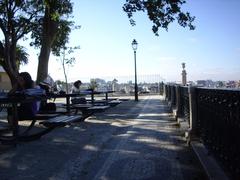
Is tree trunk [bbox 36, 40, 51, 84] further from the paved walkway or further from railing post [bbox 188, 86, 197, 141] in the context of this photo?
railing post [bbox 188, 86, 197, 141]

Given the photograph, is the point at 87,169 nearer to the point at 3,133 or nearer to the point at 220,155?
the point at 220,155

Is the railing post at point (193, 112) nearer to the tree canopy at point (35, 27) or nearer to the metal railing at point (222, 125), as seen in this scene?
the metal railing at point (222, 125)

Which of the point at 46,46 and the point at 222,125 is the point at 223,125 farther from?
the point at 46,46

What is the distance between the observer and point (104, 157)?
25.9 feet

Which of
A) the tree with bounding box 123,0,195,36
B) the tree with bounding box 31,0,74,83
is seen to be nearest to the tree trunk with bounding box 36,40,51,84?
the tree with bounding box 31,0,74,83

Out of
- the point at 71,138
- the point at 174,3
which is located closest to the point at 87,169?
the point at 71,138

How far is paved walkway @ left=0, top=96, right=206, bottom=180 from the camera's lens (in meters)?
6.57

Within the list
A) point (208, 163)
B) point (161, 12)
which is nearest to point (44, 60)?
point (161, 12)

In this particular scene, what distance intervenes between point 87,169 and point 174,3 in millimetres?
6702

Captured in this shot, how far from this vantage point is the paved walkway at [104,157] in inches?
259

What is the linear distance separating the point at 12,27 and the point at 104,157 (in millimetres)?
18016

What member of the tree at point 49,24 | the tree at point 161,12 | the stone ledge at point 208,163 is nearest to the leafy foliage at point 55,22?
the tree at point 49,24

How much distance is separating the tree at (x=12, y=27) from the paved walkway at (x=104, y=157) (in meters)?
12.1

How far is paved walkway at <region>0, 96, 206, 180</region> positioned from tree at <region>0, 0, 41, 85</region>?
12.1 metres
